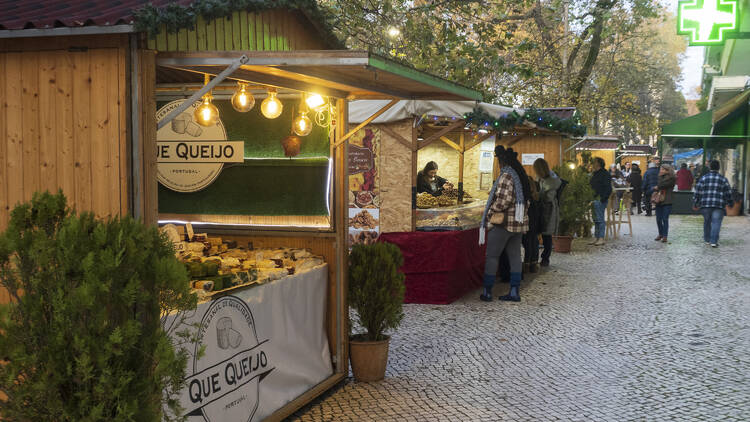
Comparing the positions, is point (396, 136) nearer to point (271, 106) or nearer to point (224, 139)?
point (224, 139)

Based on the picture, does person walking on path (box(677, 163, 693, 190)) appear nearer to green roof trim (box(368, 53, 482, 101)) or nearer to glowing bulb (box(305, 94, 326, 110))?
green roof trim (box(368, 53, 482, 101))

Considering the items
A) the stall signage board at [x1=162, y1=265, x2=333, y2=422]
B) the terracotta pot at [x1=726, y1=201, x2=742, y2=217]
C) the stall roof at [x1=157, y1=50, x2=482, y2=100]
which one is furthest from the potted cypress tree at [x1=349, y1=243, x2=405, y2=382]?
the terracotta pot at [x1=726, y1=201, x2=742, y2=217]

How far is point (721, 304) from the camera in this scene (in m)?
10.1

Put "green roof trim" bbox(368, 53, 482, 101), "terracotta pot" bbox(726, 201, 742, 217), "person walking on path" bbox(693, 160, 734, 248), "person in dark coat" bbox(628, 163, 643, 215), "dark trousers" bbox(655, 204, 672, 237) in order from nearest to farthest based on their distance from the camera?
"green roof trim" bbox(368, 53, 482, 101) → "person walking on path" bbox(693, 160, 734, 248) → "dark trousers" bbox(655, 204, 672, 237) → "terracotta pot" bbox(726, 201, 742, 217) → "person in dark coat" bbox(628, 163, 643, 215)

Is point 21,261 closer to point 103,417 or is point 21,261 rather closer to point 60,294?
point 60,294

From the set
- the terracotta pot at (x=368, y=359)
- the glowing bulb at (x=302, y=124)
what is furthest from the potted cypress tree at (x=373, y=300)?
the glowing bulb at (x=302, y=124)

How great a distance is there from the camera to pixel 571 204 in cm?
1614

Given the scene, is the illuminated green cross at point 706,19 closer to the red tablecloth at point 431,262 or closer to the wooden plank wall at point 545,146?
the wooden plank wall at point 545,146

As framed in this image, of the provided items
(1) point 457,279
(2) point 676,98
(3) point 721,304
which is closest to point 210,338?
(1) point 457,279

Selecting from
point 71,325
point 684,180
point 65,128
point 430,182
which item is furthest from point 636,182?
point 71,325

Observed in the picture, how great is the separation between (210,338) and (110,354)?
167 centimetres

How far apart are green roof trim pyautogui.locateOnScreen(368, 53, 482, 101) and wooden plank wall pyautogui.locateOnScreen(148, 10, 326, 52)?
115cm

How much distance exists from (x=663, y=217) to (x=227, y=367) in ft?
50.0

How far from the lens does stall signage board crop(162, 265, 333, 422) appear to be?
446 centimetres
